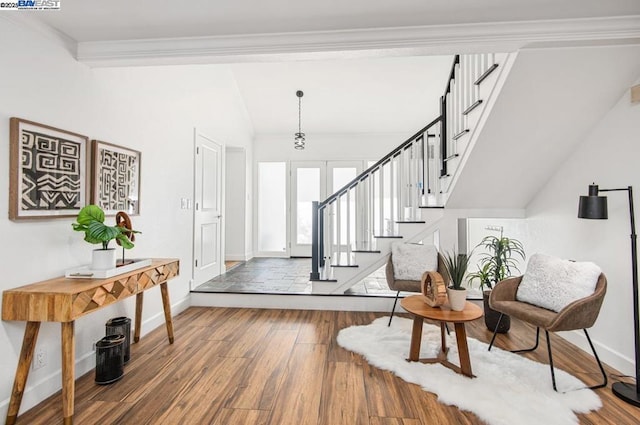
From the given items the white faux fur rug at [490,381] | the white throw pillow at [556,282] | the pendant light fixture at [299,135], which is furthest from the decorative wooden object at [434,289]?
the pendant light fixture at [299,135]

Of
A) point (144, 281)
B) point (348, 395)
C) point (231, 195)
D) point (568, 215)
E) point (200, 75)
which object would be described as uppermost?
point (200, 75)

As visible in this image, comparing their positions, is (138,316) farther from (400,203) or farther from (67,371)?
(400,203)

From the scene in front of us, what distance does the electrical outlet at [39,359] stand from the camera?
1.92m

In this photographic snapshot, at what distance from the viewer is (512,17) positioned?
1852 mm

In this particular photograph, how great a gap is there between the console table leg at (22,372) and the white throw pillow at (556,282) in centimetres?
348

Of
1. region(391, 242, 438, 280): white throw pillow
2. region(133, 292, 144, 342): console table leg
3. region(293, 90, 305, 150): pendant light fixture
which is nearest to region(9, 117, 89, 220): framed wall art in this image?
region(133, 292, 144, 342): console table leg

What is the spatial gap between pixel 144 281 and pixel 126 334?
0.50 meters

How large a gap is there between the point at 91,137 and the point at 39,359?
1.58 m

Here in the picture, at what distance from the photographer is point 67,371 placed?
5.56ft

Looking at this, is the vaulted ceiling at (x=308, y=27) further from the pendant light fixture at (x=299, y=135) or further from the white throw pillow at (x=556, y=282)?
the pendant light fixture at (x=299, y=135)

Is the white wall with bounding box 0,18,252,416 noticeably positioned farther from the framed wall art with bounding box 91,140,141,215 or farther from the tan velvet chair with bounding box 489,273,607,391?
the tan velvet chair with bounding box 489,273,607,391

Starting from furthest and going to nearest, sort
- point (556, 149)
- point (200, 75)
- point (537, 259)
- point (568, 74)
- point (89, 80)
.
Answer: point (200, 75) < point (556, 149) < point (537, 259) < point (89, 80) < point (568, 74)

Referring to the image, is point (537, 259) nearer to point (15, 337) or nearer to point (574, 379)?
point (574, 379)

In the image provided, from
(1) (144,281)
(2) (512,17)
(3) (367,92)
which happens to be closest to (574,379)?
(2) (512,17)
